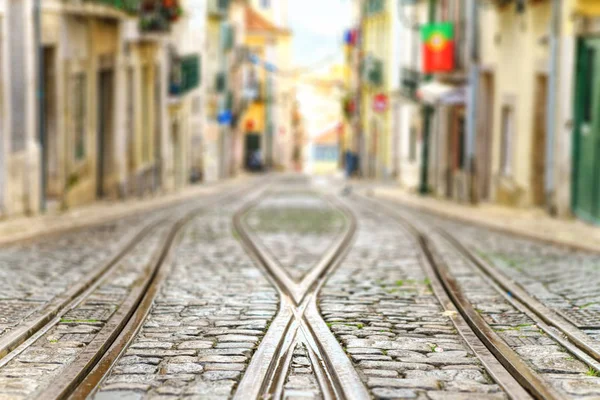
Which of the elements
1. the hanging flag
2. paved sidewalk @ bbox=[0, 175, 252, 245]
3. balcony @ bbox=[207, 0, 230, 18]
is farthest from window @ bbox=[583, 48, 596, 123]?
the hanging flag

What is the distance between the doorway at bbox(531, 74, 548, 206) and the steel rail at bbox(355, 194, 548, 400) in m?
10.4

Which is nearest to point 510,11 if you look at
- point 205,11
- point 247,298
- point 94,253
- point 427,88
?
point 427,88

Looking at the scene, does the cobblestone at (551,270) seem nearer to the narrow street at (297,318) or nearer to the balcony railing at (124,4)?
the narrow street at (297,318)

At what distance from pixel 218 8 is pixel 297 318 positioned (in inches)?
1742

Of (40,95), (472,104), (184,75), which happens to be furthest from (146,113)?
(40,95)

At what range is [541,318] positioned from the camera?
881 cm

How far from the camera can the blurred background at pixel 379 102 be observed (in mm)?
19094

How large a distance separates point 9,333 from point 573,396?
3.79 metres

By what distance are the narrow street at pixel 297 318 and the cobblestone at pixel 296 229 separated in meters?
0.08

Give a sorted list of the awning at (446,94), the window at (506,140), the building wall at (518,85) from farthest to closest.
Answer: the awning at (446,94)
the window at (506,140)
the building wall at (518,85)

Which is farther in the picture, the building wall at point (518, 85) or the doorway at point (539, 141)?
the building wall at point (518, 85)

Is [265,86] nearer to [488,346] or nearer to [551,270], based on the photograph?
[551,270]

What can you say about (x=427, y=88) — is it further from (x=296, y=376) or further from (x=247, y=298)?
(x=296, y=376)

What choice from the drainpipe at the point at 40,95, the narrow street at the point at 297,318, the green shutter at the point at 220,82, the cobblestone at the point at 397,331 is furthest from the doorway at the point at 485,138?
the green shutter at the point at 220,82
